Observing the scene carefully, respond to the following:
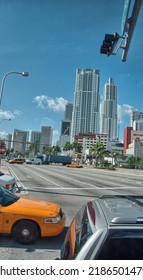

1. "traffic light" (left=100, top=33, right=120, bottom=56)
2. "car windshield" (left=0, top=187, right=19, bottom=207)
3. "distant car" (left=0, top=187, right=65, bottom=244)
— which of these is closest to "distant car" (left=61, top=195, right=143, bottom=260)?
"distant car" (left=0, top=187, right=65, bottom=244)

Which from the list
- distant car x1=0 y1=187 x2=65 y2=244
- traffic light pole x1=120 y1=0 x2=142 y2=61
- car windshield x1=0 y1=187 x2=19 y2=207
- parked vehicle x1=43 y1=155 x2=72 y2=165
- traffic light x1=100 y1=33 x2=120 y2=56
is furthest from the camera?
parked vehicle x1=43 y1=155 x2=72 y2=165

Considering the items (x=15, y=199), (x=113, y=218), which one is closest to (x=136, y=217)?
(x=113, y=218)

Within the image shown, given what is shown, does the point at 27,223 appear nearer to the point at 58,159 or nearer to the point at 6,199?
the point at 6,199

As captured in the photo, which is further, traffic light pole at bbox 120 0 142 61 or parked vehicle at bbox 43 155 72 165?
parked vehicle at bbox 43 155 72 165

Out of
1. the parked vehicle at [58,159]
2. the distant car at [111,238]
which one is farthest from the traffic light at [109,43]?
the parked vehicle at [58,159]

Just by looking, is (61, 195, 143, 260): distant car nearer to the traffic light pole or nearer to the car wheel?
the car wheel

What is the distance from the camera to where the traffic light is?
30.3 feet

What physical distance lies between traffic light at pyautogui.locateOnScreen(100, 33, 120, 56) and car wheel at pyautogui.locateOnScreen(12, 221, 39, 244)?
640 centimetres

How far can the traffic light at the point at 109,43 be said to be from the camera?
9242 mm

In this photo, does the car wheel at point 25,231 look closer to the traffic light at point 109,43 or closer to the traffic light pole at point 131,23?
the traffic light at point 109,43

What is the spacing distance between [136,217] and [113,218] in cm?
23

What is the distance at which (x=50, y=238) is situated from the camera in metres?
6.64
